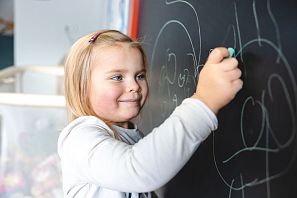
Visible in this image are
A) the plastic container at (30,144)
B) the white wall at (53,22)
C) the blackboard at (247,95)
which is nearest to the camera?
the blackboard at (247,95)

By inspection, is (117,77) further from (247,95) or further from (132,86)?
(247,95)

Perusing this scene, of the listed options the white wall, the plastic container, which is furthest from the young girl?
the white wall

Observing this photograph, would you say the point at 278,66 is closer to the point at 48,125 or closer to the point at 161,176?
the point at 161,176

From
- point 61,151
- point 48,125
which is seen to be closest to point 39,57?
point 48,125

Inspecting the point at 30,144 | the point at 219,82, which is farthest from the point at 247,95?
the point at 30,144

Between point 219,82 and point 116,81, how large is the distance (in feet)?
0.65

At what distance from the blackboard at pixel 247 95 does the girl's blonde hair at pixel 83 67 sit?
13cm

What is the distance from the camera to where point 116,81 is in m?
0.66

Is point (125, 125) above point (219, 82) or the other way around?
the other way around

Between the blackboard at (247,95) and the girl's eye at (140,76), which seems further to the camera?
the girl's eye at (140,76)

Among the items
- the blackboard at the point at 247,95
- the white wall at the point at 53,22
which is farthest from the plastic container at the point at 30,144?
the white wall at the point at 53,22

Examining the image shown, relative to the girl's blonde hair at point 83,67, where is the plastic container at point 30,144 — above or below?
below

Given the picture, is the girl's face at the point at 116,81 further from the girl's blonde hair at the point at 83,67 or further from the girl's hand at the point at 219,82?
the girl's hand at the point at 219,82

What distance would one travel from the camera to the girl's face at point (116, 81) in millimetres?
656
